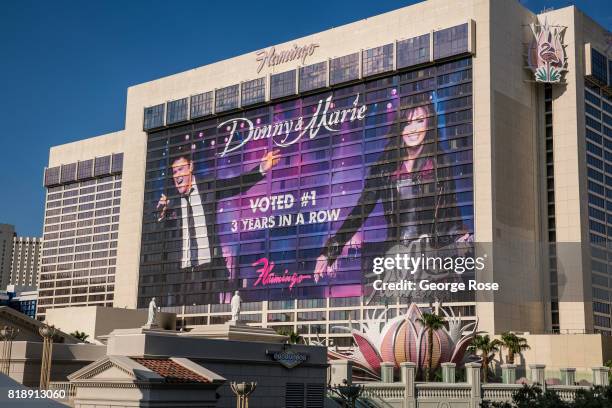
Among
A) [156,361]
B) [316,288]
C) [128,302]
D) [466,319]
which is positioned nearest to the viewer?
[156,361]

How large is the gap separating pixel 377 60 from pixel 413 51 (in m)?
6.73

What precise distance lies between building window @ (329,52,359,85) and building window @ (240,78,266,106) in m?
15.3

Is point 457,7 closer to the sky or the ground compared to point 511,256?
closer to the sky

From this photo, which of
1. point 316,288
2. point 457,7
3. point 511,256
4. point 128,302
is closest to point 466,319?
point 511,256

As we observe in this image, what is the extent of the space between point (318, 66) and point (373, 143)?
62.7ft

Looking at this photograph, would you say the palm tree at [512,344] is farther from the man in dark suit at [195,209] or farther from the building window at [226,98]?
the building window at [226,98]

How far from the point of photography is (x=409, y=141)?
130875mm

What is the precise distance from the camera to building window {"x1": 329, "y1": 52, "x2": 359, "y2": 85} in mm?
139875

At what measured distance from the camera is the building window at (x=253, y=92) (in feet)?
500

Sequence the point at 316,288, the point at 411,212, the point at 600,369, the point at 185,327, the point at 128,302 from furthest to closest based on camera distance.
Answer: the point at 128,302
the point at 185,327
the point at 316,288
the point at 411,212
the point at 600,369

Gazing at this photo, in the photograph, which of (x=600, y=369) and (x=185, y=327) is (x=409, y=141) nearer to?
(x=185, y=327)

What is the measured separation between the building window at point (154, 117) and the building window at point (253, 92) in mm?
21259

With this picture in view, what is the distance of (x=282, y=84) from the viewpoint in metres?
149
